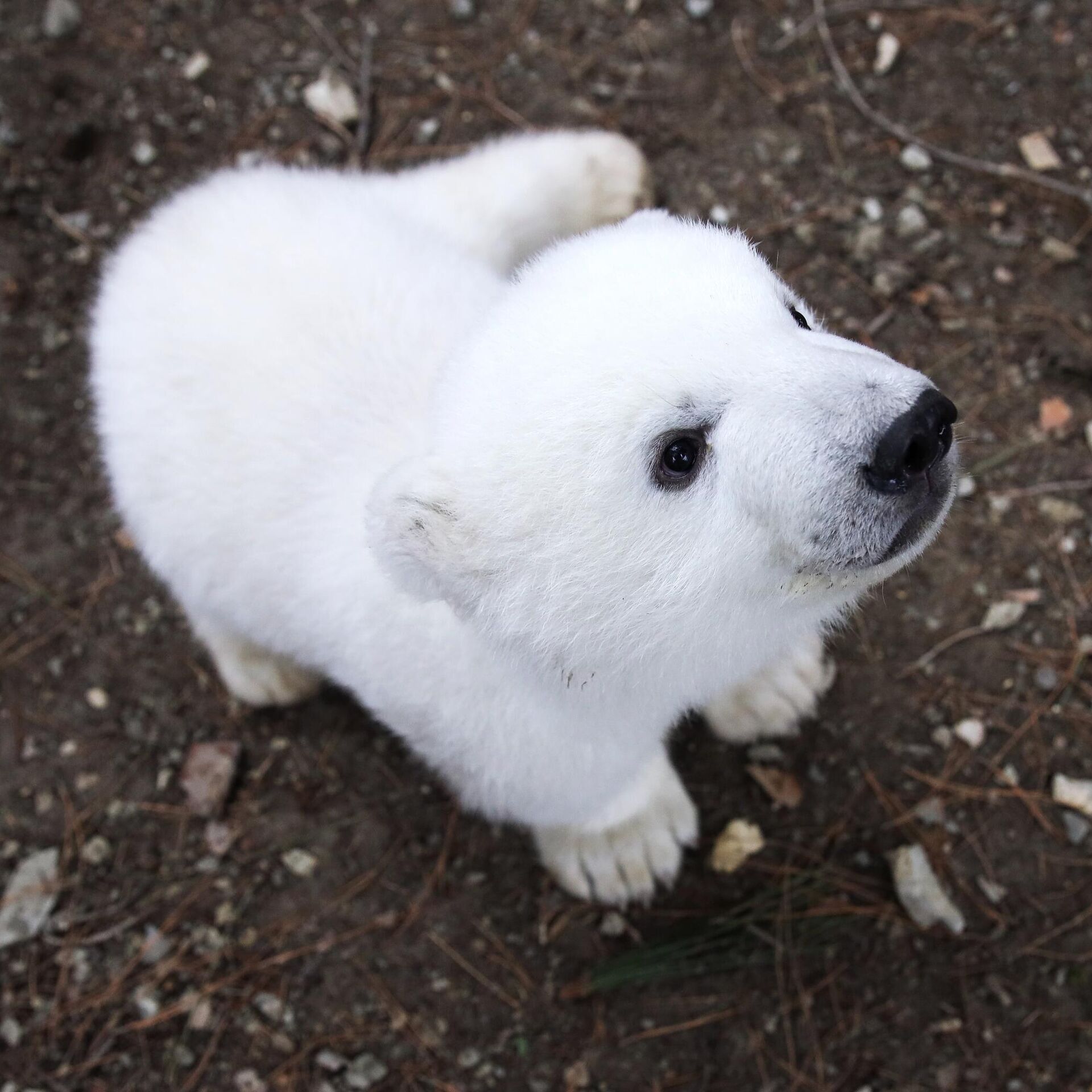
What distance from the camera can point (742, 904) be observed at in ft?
9.80

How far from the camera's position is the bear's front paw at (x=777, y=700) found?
3031 millimetres

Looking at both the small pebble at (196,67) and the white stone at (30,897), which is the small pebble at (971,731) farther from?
the small pebble at (196,67)

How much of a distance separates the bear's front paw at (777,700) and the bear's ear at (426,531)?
1.40m

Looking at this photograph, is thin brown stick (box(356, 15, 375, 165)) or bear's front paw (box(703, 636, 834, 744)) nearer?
bear's front paw (box(703, 636, 834, 744))

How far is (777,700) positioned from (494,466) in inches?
63.8

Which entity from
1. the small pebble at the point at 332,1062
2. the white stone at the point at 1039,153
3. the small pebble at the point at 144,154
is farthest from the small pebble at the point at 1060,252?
the small pebble at the point at 332,1062

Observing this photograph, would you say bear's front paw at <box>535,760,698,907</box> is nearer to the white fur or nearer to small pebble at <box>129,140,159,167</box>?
the white fur

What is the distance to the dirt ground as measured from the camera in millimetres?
2918

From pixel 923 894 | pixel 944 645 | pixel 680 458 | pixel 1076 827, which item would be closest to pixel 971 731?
pixel 944 645

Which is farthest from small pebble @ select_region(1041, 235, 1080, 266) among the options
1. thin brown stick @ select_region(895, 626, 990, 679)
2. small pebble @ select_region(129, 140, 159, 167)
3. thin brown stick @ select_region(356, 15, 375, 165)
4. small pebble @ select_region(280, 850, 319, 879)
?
small pebble @ select_region(129, 140, 159, 167)

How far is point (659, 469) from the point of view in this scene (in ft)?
5.76

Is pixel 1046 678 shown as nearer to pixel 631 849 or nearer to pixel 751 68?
pixel 631 849

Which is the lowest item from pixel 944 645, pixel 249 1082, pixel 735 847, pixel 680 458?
pixel 249 1082

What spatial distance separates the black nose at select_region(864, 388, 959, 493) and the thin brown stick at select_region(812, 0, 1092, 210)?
2.36 m
